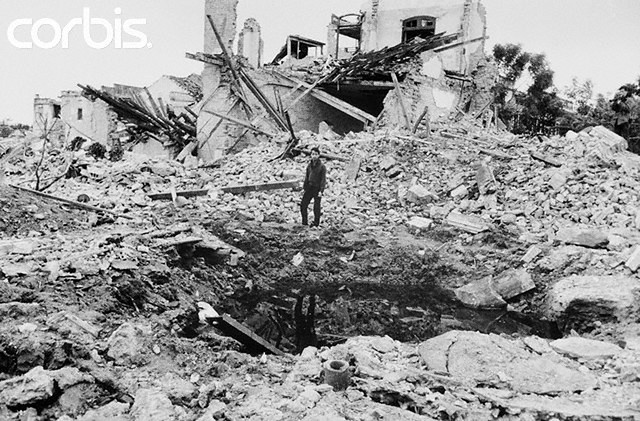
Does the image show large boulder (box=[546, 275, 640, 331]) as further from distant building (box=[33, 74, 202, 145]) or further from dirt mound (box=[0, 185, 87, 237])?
distant building (box=[33, 74, 202, 145])

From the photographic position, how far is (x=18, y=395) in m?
2.87

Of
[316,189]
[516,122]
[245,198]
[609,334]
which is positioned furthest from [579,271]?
[516,122]

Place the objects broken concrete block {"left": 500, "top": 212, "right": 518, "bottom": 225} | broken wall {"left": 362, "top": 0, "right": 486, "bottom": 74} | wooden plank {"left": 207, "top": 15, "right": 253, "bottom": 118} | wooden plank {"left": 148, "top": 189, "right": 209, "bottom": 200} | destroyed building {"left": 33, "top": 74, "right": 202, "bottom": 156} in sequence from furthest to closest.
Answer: broken wall {"left": 362, "top": 0, "right": 486, "bottom": 74}
destroyed building {"left": 33, "top": 74, "right": 202, "bottom": 156}
wooden plank {"left": 207, "top": 15, "right": 253, "bottom": 118}
wooden plank {"left": 148, "top": 189, "right": 209, "bottom": 200}
broken concrete block {"left": 500, "top": 212, "right": 518, "bottom": 225}

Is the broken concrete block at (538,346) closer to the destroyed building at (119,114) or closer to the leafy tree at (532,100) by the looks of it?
the destroyed building at (119,114)

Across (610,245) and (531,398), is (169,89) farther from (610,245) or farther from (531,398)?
(531,398)

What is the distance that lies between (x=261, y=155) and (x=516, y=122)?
12392mm

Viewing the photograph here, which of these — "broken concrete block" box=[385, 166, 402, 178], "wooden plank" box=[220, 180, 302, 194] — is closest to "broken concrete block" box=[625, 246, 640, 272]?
"broken concrete block" box=[385, 166, 402, 178]

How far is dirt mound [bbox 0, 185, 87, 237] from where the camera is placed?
645 cm

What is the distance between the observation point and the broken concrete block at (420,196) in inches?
333

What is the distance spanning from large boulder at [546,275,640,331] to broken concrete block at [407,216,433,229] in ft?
8.09

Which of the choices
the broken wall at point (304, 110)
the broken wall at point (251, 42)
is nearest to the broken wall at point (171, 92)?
the broken wall at point (251, 42)

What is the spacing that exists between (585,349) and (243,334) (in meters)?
2.75

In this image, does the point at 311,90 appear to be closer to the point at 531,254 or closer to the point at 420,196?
the point at 420,196

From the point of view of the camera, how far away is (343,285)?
241 inches
